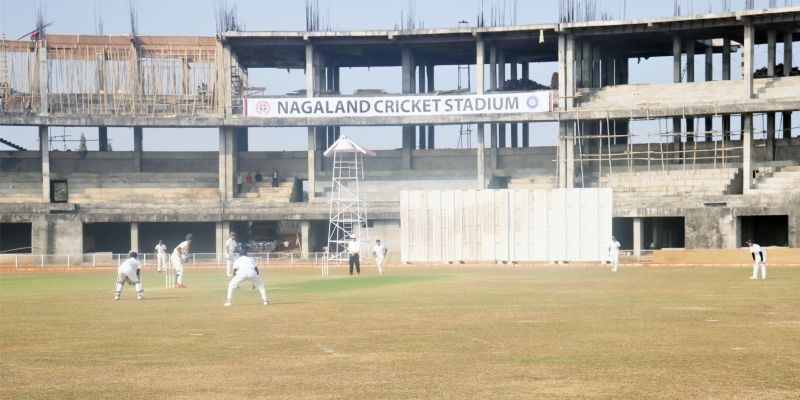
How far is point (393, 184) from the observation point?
7838 cm

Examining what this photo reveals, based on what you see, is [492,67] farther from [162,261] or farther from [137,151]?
[162,261]

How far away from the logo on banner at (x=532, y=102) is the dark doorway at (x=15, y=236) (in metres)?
35.9

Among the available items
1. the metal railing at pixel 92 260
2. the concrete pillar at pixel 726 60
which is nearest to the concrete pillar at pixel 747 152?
the concrete pillar at pixel 726 60

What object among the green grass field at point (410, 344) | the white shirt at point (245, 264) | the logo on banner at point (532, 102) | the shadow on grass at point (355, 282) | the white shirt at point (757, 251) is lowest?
the shadow on grass at point (355, 282)

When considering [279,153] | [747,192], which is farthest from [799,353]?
[279,153]

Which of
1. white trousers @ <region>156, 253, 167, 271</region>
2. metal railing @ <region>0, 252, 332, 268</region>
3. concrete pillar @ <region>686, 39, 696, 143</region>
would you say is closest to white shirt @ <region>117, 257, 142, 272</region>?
white trousers @ <region>156, 253, 167, 271</region>

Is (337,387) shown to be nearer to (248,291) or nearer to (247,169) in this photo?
(248,291)

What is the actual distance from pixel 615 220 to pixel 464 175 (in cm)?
1118

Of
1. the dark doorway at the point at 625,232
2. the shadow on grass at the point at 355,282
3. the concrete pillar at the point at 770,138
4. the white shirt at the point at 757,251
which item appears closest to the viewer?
the shadow on grass at the point at 355,282

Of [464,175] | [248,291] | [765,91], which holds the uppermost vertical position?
[765,91]

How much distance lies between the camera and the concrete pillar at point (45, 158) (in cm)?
7694

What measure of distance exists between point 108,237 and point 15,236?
654 cm

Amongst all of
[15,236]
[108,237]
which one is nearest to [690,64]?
[108,237]

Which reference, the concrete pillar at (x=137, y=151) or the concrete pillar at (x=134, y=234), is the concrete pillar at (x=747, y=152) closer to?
the concrete pillar at (x=134, y=234)
